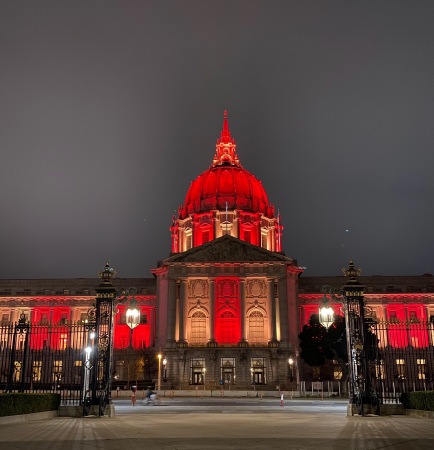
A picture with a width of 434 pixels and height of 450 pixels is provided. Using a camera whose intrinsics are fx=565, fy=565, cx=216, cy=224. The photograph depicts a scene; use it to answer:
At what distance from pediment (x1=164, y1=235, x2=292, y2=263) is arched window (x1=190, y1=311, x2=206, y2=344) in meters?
8.65

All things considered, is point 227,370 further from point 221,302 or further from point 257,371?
point 221,302

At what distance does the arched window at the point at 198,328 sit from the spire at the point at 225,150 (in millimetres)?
44431

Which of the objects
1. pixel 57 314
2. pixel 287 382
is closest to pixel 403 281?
pixel 287 382

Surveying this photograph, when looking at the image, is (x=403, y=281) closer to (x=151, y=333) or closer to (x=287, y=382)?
(x=287, y=382)

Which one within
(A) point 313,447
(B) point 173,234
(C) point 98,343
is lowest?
(A) point 313,447

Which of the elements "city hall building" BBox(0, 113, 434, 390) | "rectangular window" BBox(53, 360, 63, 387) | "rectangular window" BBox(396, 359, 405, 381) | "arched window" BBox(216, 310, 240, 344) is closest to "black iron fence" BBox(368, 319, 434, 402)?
"rectangular window" BBox(396, 359, 405, 381)

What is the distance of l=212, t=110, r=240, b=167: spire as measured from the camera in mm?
124125

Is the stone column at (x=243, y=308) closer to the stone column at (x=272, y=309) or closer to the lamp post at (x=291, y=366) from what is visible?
the stone column at (x=272, y=309)

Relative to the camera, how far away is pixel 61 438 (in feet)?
56.3

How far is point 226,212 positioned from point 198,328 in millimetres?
27227

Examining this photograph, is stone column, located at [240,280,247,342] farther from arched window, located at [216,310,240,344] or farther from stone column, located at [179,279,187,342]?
stone column, located at [179,279,187,342]

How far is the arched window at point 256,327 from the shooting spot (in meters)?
85.7

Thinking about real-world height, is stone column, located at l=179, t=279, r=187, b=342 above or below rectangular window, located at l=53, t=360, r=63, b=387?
above

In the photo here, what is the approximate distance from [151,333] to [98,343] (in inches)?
2812
